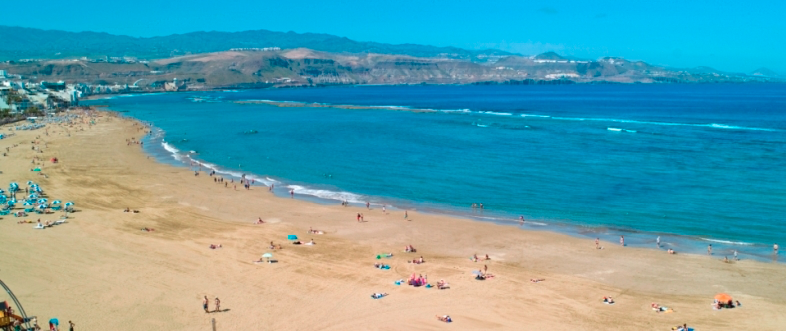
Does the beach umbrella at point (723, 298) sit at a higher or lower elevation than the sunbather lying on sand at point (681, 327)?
higher

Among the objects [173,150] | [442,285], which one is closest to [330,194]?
[442,285]

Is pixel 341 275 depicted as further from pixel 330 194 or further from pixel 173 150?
pixel 173 150

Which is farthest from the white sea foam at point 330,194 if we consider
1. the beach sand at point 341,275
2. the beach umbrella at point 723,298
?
the beach umbrella at point 723,298

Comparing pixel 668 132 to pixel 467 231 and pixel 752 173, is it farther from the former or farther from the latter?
pixel 467 231

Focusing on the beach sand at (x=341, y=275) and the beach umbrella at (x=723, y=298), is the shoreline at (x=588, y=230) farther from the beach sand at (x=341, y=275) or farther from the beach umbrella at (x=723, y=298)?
the beach umbrella at (x=723, y=298)

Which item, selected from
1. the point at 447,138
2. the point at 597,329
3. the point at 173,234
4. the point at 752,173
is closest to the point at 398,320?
the point at 597,329

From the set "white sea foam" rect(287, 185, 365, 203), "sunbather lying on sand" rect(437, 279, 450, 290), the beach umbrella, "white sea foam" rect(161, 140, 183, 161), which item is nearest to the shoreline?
"white sea foam" rect(287, 185, 365, 203)
